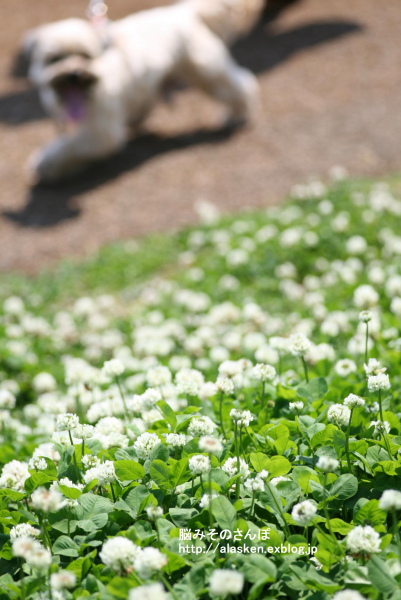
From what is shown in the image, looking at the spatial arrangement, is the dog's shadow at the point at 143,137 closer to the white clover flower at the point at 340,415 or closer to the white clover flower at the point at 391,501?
the white clover flower at the point at 340,415

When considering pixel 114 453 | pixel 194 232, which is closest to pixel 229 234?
pixel 194 232

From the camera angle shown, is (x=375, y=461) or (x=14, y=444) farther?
(x=14, y=444)

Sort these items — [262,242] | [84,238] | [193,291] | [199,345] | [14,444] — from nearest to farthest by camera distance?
[14,444] → [199,345] → [193,291] → [262,242] → [84,238]

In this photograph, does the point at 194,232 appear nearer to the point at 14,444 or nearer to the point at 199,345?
the point at 199,345

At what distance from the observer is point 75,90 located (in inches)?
361

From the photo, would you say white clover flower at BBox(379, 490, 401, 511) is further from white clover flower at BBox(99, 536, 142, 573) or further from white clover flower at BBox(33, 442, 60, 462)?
white clover flower at BBox(33, 442, 60, 462)

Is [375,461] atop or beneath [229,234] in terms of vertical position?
atop

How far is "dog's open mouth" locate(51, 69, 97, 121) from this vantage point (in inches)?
353

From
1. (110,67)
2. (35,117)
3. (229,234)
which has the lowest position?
(35,117)

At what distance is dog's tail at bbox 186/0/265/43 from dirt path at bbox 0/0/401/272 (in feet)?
3.81

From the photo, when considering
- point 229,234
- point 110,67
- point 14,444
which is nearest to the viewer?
point 14,444

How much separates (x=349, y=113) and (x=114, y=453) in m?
9.71

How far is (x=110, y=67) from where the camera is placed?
9484mm

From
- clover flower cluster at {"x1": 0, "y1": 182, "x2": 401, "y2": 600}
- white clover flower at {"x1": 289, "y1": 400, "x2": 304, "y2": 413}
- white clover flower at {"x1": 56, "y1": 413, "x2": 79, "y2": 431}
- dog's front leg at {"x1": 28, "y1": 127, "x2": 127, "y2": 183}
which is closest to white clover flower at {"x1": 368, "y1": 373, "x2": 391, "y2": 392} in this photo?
clover flower cluster at {"x1": 0, "y1": 182, "x2": 401, "y2": 600}
